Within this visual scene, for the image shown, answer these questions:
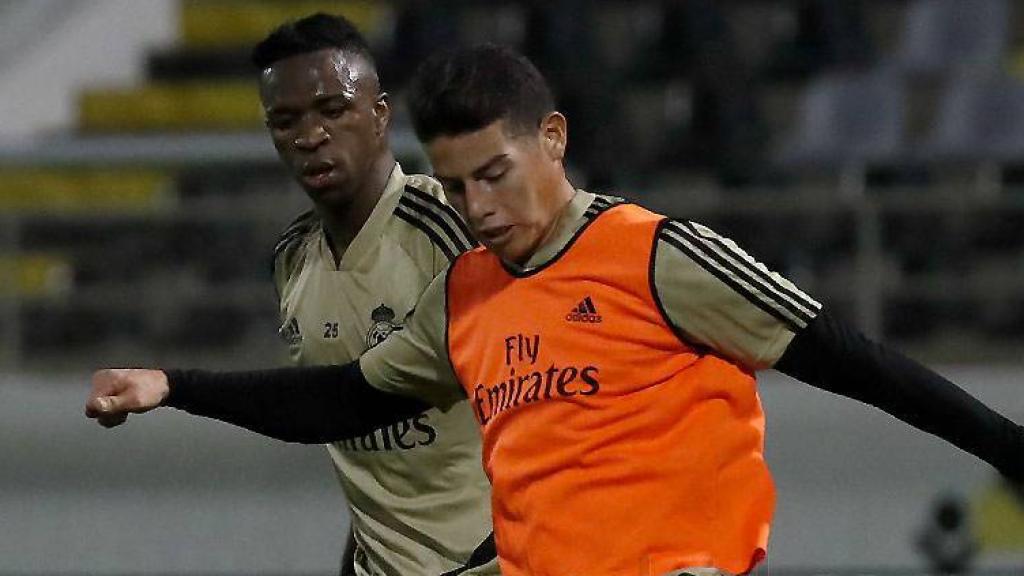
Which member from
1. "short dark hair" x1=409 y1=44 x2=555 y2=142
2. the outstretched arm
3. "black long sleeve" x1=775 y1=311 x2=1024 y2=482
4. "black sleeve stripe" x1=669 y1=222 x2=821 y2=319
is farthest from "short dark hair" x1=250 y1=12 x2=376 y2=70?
"black long sleeve" x1=775 y1=311 x2=1024 y2=482

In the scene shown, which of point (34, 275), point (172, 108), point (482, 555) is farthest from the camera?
point (172, 108)

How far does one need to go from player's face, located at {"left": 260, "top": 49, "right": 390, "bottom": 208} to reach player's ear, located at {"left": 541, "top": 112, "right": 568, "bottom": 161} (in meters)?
0.73

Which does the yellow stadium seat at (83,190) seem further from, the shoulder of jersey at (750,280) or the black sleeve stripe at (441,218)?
the shoulder of jersey at (750,280)

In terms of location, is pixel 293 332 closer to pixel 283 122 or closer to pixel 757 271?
pixel 283 122

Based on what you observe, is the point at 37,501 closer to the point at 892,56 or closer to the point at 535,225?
the point at 535,225

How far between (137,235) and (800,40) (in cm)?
374

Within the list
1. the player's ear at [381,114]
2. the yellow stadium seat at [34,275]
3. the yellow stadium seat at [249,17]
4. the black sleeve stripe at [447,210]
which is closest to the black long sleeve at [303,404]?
the black sleeve stripe at [447,210]

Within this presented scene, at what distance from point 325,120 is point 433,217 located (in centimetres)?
24

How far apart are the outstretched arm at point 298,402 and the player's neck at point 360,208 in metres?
0.46

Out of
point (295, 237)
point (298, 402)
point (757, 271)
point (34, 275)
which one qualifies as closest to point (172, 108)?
point (34, 275)

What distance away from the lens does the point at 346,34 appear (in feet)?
11.0

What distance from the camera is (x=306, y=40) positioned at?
3312 millimetres

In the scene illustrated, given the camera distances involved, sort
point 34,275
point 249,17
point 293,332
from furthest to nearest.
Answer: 1. point 249,17
2. point 34,275
3. point 293,332

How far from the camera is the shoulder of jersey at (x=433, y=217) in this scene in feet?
10.8
